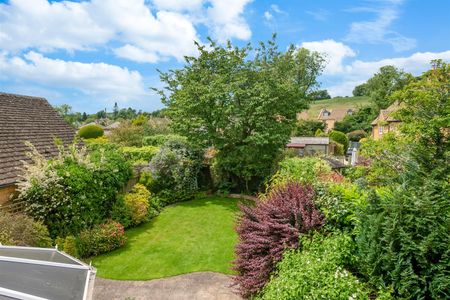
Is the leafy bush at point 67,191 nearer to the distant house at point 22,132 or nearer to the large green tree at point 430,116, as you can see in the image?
the distant house at point 22,132

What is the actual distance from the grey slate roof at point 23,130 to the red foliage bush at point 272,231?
800cm

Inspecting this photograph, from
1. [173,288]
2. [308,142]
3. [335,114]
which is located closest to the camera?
[173,288]

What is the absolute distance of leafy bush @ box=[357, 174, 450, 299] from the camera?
507cm

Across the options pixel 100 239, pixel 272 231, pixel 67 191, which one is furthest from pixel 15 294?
pixel 67 191

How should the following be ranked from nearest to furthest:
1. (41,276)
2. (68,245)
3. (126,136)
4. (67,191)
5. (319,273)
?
(41,276)
(319,273)
(68,245)
(67,191)
(126,136)

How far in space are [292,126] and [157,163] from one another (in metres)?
8.23

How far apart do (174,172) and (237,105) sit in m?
5.20

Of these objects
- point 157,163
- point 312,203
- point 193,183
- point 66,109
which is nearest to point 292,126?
point 193,183

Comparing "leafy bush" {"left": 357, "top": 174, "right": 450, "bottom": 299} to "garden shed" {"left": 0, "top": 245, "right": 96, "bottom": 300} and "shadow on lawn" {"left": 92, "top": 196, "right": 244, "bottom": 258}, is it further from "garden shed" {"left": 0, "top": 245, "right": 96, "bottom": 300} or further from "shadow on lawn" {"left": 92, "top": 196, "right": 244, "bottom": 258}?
"shadow on lawn" {"left": 92, "top": 196, "right": 244, "bottom": 258}

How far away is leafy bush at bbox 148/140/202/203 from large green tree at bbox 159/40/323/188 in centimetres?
103

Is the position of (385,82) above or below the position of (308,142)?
above

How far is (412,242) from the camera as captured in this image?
17.0 ft

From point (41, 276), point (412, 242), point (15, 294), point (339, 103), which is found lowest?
point (412, 242)

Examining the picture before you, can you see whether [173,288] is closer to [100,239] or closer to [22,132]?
[100,239]
